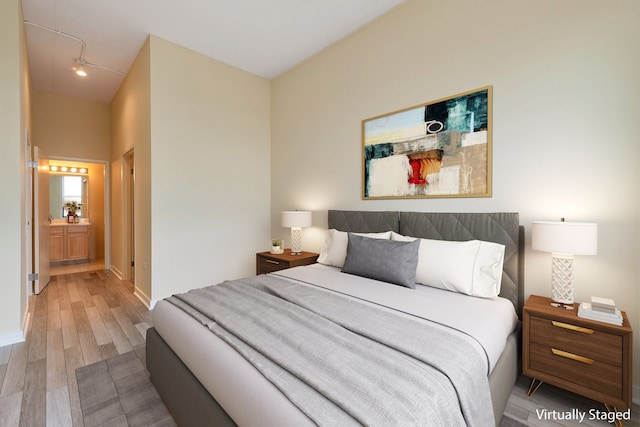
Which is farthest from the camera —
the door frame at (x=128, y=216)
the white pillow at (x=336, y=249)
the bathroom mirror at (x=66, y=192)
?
the bathroom mirror at (x=66, y=192)

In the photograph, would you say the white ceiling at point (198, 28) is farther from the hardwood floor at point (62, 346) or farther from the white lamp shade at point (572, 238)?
the hardwood floor at point (62, 346)

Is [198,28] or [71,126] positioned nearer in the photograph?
[198,28]

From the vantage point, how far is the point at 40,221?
3.86 m

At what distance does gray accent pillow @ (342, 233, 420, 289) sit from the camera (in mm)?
2193

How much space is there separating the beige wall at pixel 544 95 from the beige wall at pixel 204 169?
6.36ft

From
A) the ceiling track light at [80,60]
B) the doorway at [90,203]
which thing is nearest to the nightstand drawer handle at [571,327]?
the ceiling track light at [80,60]

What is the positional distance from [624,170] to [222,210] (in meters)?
4.02

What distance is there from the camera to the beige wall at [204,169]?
11.1ft

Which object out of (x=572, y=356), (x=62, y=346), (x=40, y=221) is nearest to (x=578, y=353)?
(x=572, y=356)

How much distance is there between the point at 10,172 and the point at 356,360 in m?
3.42

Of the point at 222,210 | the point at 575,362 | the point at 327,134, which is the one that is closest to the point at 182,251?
the point at 222,210

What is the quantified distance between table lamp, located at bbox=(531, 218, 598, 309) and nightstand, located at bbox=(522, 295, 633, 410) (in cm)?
10

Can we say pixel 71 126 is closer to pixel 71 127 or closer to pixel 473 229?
pixel 71 127

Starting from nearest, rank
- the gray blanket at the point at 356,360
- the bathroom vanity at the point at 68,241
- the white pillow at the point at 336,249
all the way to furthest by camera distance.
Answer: the gray blanket at the point at 356,360 → the white pillow at the point at 336,249 → the bathroom vanity at the point at 68,241
